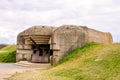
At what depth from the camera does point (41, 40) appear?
20.2 meters

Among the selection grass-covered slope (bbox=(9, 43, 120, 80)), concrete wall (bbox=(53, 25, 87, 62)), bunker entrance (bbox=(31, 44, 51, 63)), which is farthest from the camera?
bunker entrance (bbox=(31, 44, 51, 63))

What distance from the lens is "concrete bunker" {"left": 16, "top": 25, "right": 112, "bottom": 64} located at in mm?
18156

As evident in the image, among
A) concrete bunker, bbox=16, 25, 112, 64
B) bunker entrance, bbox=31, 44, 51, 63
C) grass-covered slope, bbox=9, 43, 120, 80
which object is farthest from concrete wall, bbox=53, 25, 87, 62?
bunker entrance, bbox=31, 44, 51, 63

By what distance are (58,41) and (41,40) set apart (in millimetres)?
2439

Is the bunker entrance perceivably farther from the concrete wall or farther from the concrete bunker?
the concrete wall

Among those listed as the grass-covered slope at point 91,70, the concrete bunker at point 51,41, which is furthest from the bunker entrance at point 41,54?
the grass-covered slope at point 91,70

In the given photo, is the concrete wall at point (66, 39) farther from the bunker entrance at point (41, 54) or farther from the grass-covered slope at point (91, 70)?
the bunker entrance at point (41, 54)

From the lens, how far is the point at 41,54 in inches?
837

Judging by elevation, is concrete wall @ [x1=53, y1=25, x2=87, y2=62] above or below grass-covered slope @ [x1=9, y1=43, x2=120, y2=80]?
above

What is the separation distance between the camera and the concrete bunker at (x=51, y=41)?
18.2m

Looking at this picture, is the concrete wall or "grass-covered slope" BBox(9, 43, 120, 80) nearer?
"grass-covered slope" BBox(9, 43, 120, 80)

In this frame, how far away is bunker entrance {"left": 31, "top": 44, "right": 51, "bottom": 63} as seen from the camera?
20.8m

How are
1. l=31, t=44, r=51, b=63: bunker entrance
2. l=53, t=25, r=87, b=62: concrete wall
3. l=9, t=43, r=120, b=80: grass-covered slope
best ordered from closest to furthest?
l=9, t=43, r=120, b=80: grass-covered slope
l=53, t=25, r=87, b=62: concrete wall
l=31, t=44, r=51, b=63: bunker entrance

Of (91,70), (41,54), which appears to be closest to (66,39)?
(41,54)
